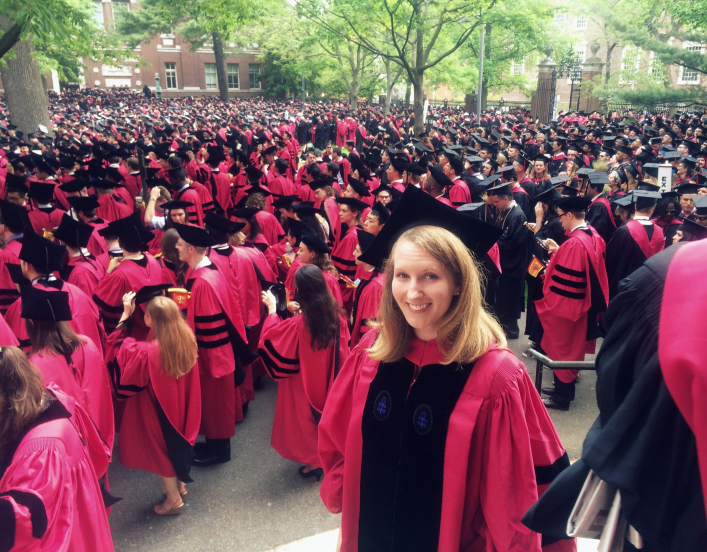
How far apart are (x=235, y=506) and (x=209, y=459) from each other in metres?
0.60

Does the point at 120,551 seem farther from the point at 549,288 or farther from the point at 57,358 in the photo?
the point at 549,288

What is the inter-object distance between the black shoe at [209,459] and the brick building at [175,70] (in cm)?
5237

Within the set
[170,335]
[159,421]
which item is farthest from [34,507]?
[159,421]

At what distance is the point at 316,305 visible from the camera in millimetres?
3561

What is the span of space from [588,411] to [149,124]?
2192 centimetres

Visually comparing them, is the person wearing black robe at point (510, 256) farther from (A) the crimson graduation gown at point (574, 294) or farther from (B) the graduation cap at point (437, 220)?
(B) the graduation cap at point (437, 220)

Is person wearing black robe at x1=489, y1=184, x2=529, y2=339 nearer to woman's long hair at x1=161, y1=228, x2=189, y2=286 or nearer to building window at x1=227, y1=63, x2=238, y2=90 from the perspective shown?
woman's long hair at x1=161, y1=228, x2=189, y2=286

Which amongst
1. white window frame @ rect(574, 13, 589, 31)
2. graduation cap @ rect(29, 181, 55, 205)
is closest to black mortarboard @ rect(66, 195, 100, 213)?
graduation cap @ rect(29, 181, 55, 205)

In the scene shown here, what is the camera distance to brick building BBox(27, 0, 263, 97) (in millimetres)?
51625

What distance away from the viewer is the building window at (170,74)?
2164 inches

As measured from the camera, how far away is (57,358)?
294 centimetres

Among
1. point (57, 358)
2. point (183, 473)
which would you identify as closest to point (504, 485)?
point (57, 358)

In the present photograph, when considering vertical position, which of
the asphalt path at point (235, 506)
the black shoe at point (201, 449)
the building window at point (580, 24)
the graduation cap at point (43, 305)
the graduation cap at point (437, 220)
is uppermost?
the building window at point (580, 24)

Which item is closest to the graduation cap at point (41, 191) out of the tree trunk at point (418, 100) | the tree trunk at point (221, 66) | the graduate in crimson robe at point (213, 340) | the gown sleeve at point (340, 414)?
the graduate in crimson robe at point (213, 340)
